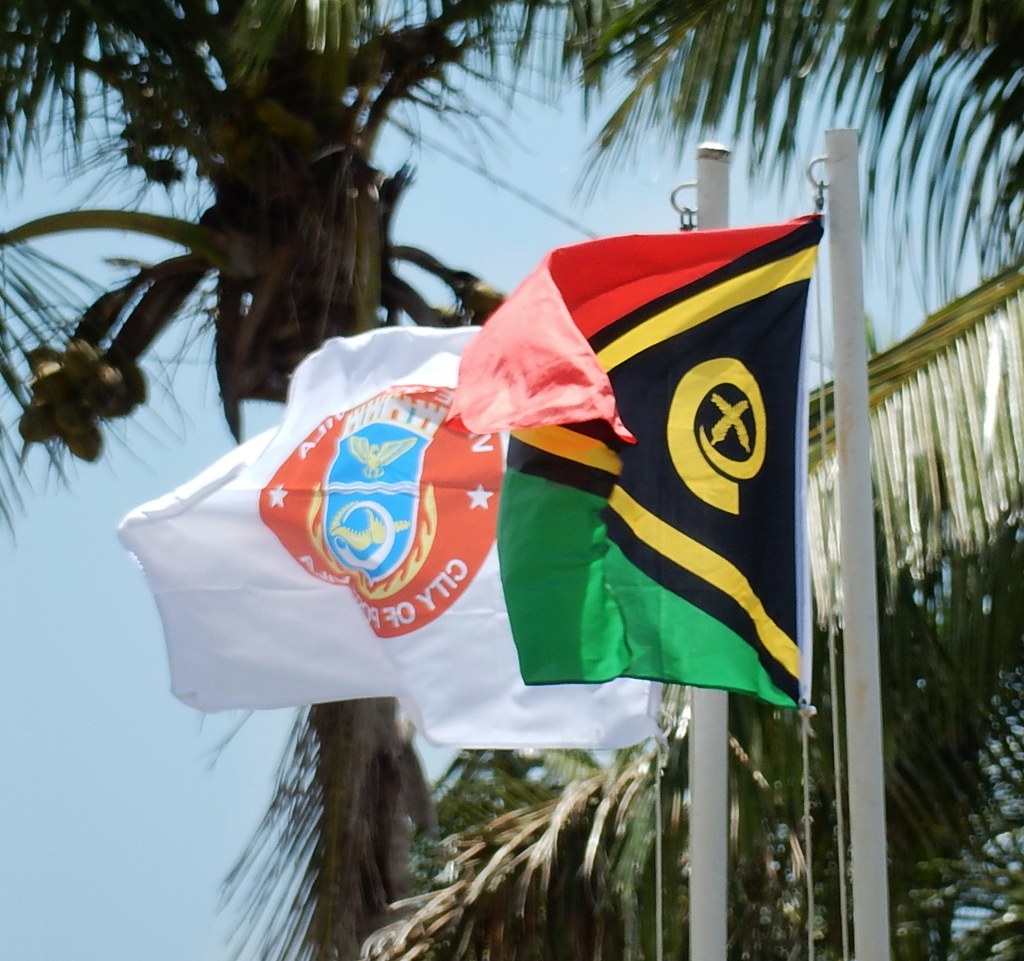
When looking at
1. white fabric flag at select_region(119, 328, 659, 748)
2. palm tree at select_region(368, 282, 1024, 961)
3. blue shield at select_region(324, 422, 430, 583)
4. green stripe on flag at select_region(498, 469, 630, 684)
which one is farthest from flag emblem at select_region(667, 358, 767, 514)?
blue shield at select_region(324, 422, 430, 583)

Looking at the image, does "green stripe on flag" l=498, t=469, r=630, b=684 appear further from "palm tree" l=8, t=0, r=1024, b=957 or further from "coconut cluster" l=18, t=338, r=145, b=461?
"coconut cluster" l=18, t=338, r=145, b=461

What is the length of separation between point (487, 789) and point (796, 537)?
308 inches

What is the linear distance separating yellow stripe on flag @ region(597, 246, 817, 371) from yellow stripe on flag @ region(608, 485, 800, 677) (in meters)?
0.44

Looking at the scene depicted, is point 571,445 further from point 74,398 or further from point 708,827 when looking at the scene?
point 74,398

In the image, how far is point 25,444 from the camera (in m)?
7.76

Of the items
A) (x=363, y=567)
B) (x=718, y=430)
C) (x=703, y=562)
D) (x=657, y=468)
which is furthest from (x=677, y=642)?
(x=363, y=567)

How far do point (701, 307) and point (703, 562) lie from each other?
743 millimetres

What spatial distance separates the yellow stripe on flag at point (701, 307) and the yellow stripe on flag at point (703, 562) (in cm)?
44

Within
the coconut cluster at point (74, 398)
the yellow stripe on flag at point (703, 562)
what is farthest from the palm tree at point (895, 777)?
the coconut cluster at point (74, 398)

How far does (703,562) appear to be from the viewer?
5.25m

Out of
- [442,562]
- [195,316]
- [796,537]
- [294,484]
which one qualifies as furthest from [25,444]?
[796,537]

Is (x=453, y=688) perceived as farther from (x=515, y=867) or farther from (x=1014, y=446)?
(x=515, y=867)

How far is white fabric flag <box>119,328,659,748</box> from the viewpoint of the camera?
632 cm

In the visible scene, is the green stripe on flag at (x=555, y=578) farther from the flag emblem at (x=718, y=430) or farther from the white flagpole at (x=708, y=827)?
the white flagpole at (x=708, y=827)
